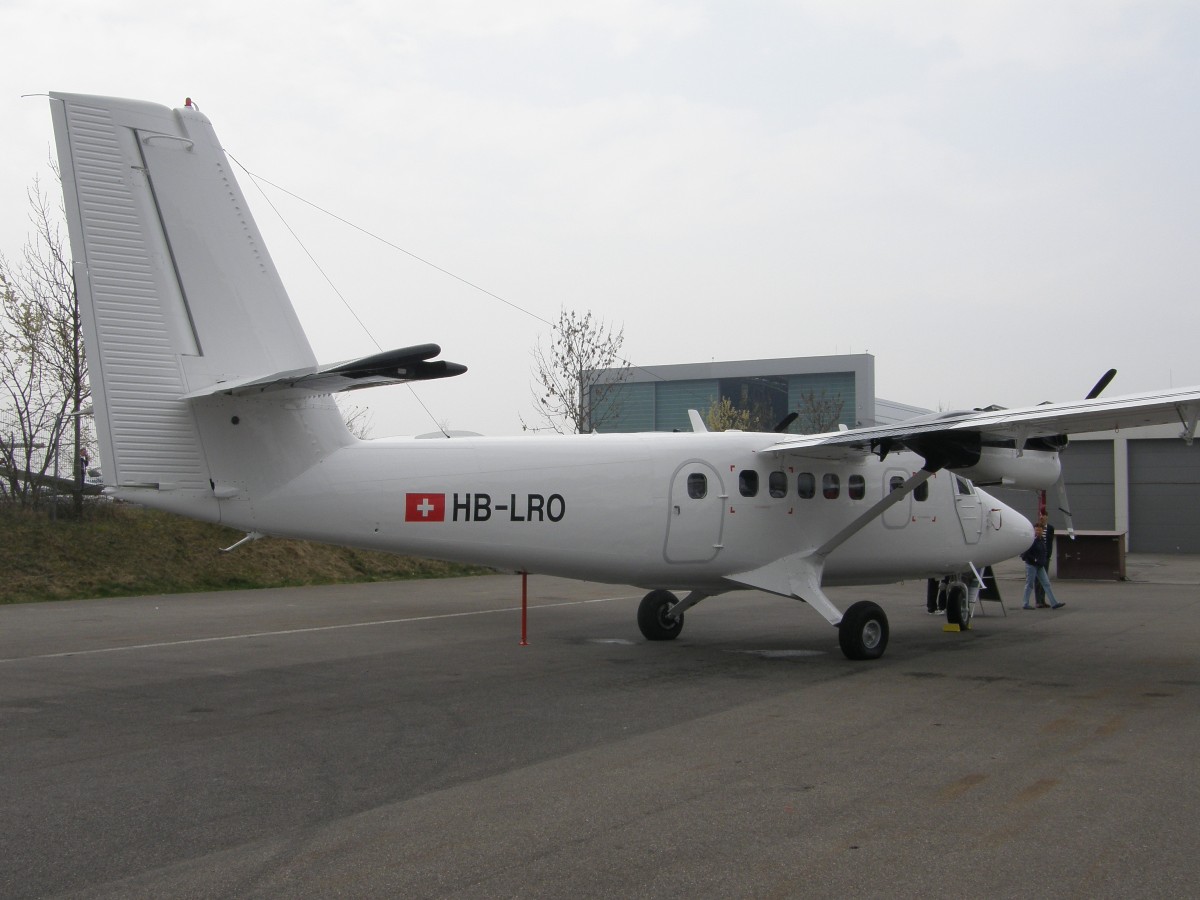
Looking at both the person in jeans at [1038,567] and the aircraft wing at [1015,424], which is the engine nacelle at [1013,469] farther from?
the person in jeans at [1038,567]

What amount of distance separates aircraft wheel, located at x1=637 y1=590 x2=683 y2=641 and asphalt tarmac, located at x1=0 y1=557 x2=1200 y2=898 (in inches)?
13.6

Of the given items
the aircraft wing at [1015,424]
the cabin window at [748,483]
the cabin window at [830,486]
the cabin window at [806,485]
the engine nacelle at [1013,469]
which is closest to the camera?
the aircraft wing at [1015,424]

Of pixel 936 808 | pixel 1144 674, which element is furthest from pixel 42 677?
pixel 1144 674

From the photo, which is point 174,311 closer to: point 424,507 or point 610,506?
point 424,507

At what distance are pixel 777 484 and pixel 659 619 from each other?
3.07 m

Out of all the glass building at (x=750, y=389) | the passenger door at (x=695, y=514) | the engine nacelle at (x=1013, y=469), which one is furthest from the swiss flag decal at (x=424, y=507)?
the glass building at (x=750, y=389)

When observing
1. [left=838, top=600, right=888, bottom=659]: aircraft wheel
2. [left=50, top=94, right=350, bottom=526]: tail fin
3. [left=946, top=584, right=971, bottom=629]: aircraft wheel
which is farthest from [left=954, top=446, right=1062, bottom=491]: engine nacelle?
[left=50, top=94, right=350, bottom=526]: tail fin

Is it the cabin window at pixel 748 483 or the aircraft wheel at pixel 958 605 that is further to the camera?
the aircraft wheel at pixel 958 605

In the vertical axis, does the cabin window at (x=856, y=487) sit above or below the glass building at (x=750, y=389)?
below

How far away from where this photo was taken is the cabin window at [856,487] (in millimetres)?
15430

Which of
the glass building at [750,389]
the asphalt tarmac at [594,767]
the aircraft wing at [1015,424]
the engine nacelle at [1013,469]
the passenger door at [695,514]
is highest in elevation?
the glass building at [750,389]

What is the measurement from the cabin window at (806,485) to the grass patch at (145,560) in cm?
1443

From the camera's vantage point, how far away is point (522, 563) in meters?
13.1

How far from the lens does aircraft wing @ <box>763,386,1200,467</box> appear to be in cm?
1149
